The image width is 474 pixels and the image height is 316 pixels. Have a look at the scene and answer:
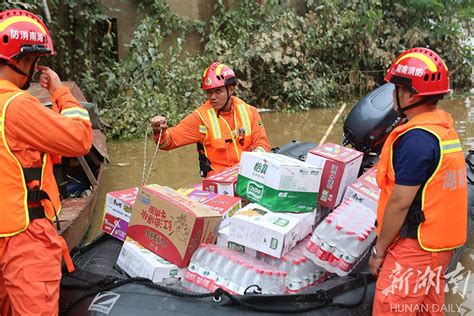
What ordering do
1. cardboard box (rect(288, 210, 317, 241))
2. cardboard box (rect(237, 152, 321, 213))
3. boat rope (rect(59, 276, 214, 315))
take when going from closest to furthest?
boat rope (rect(59, 276, 214, 315)), cardboard box (rect(288, 210, 317, 241)), cardboard box (rect(237, 152, 321, 213))

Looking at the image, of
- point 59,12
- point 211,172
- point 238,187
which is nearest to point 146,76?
point 59,12

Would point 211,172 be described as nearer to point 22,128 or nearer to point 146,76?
point 22,128

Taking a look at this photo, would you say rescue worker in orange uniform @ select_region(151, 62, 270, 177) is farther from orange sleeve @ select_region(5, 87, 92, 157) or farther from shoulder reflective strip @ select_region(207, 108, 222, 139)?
orange sleeve @ select_region(5, 87, 92, 157)

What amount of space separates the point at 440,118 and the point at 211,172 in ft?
7.30

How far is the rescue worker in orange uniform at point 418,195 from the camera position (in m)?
2.36

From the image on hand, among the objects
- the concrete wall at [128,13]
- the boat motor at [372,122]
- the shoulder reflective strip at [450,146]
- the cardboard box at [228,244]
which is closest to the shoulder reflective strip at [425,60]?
the shoulder reflective strip at [450,146]

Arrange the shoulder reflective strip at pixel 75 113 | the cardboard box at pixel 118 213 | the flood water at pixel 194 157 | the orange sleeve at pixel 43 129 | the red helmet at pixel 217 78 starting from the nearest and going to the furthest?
the orange sleeve at pixel 43 129 < the shoulder reflective strip at pixel 75 113 < the cardboard box at pixel 118 213 < the red helmet at pixel 217 78 < the flood water at pixel 194 157

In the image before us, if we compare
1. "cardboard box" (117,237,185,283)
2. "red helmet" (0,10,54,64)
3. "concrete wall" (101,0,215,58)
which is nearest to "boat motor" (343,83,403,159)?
"cardboard box" (117,237,185,283)

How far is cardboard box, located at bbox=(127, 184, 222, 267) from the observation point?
9.34 ft

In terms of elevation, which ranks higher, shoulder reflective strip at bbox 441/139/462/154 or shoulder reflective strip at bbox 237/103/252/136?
shoulder reflective strip at bbox 441/139/462/154

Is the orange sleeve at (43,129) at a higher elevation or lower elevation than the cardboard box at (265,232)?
higher

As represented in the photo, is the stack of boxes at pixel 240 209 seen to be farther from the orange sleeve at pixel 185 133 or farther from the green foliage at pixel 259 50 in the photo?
the green foliage at pixel 259 50

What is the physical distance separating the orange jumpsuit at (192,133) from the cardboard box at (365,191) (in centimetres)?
114

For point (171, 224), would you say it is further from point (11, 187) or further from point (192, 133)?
point (192, 133)
